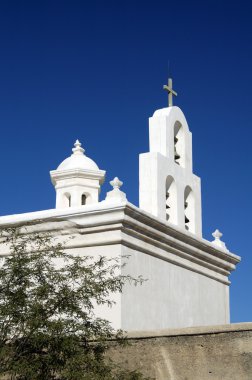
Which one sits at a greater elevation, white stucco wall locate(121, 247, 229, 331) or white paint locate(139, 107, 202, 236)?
white paint locate(139, 107, 202, 236)

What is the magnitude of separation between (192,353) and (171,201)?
619cm

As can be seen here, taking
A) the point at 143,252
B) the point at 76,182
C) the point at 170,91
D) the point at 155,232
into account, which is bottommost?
the point at 143,252

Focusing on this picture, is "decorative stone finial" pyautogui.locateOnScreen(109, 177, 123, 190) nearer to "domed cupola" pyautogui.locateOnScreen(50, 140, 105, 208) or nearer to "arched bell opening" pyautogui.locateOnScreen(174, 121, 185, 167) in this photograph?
"arched bell opening" pyautogui.locateOnScreen(174, 121, 185, 167)

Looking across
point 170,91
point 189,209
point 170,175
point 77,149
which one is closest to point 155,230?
point 170,175

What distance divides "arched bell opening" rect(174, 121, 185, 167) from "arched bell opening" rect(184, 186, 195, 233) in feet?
2.11

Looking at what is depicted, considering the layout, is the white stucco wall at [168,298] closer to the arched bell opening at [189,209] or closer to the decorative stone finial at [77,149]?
the arched bell opening at [189,209]

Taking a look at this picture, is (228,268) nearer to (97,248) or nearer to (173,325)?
(173,325)

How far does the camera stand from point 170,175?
15.9m

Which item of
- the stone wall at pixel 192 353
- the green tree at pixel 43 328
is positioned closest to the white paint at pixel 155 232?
the stone wall at pixel 192 353

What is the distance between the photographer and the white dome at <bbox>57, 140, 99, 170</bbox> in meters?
18.0

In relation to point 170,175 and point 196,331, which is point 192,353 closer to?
point 196,331

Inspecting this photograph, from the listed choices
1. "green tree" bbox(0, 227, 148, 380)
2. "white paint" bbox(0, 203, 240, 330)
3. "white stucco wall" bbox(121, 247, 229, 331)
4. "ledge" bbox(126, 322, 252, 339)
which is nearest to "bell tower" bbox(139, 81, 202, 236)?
"white paint" bbox(0, 203, 240, 330)

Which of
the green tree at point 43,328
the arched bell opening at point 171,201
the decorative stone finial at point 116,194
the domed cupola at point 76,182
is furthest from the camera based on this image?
the domed cupola at point 76,182

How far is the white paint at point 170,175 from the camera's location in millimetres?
15203
